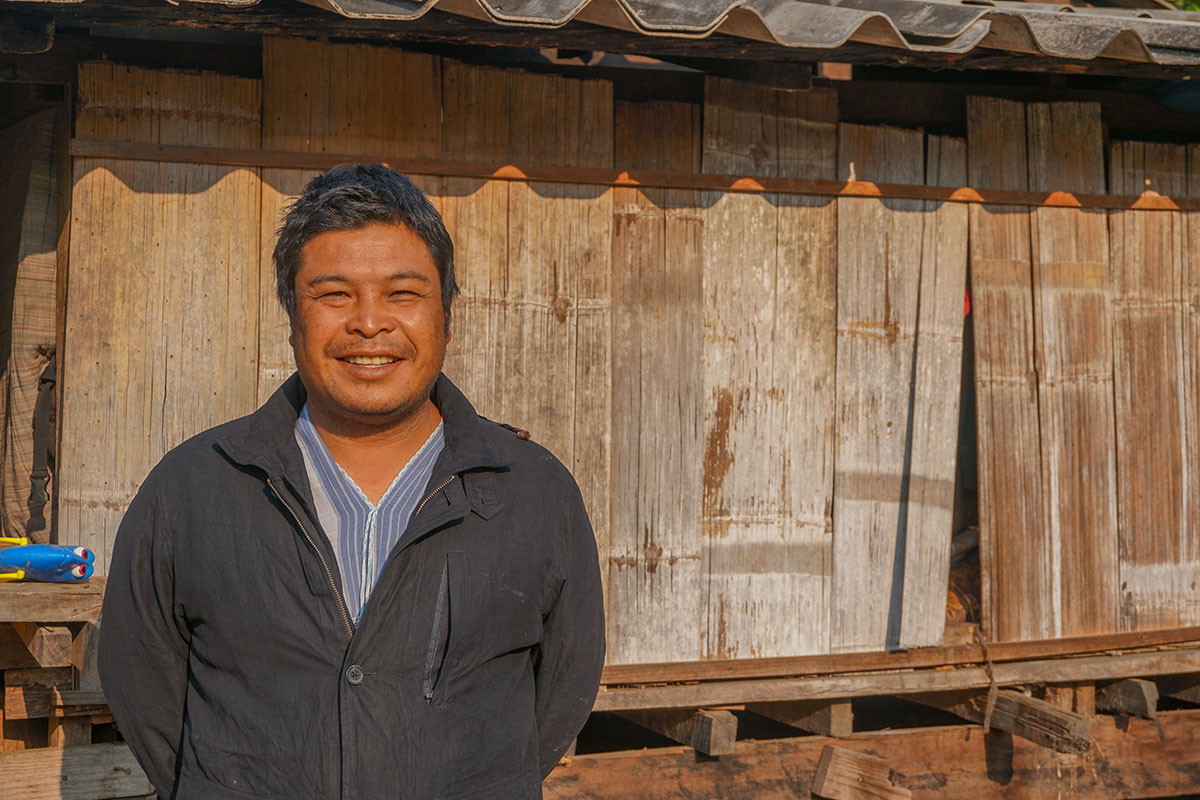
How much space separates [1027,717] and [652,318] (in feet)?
7.85

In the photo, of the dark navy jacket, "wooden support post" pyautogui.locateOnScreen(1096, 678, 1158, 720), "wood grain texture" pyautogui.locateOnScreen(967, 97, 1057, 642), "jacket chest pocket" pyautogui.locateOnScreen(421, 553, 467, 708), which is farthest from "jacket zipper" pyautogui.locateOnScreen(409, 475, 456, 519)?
"wooden support post" pyautogui.locateOnScreen(1096, 678, 1158, 720)

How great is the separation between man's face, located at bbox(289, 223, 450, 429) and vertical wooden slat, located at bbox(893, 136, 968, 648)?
314 centimetres

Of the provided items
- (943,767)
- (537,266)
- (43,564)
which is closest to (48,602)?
(43,564)

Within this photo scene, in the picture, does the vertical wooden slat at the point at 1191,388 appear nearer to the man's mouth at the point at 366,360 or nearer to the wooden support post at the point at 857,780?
the wooden support post at the point at 857,780

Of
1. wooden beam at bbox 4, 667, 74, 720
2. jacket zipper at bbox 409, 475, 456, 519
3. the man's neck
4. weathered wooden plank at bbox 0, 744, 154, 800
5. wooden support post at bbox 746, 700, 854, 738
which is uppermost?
the man's neck

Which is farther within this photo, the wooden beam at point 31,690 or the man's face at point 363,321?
the wooden beam at point 31,690

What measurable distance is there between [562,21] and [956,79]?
7.83ft

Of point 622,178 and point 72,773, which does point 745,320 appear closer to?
point 622,178

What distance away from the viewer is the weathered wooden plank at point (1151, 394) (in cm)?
525

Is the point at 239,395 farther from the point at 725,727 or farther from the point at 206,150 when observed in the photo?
the point at 725,727

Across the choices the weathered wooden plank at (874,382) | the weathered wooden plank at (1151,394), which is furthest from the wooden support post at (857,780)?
the weathered wooden plank at (1151,394)

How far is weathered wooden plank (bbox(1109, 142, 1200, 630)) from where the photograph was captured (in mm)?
5246

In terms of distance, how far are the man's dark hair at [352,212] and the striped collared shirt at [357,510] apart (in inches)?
12.8

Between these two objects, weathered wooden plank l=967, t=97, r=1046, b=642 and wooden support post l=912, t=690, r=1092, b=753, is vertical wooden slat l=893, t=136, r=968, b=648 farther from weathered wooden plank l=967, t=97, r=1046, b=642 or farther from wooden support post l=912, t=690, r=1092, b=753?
wooden support post l=912, t=690, r=1092, b=753
